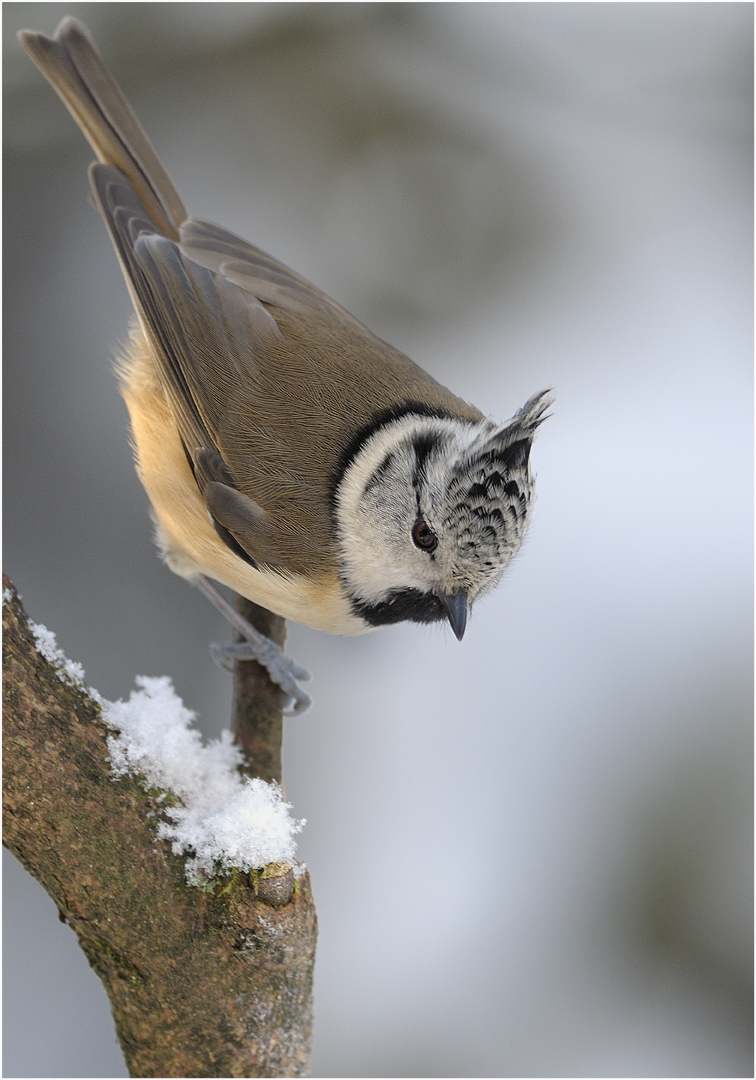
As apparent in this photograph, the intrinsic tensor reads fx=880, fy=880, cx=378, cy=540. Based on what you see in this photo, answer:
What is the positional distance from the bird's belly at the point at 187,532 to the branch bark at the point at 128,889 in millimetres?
656

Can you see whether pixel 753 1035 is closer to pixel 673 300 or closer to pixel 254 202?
pixel 673 300

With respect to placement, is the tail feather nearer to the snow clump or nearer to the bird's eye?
the bird's eye

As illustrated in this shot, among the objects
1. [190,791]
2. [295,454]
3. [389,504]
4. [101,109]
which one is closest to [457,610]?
[389,504]

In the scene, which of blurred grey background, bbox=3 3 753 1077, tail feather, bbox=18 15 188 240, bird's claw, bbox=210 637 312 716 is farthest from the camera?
blurred grey background, bbox=3 3 753 1077

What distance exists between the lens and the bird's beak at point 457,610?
5.99 ft

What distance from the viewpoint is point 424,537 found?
Result: 1853 millimetres

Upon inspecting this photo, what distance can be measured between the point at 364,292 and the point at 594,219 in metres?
1.01

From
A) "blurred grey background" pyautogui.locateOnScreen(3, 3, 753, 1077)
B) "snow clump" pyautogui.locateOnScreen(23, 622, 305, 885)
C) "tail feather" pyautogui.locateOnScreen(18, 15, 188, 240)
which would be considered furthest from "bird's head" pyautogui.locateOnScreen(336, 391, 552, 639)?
"blurred grey background" pyautogui.locateOnScreen(3, 3, 753, 1077)

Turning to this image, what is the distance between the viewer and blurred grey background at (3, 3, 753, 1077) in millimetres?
2646

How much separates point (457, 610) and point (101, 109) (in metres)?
1.61

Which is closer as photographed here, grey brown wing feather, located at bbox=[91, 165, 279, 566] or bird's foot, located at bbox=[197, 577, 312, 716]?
grey brown wing feather, located at bbox=[91, 165, 279, 566]

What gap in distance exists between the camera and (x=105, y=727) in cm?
134

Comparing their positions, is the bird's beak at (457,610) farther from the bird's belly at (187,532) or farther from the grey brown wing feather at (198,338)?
the grey brown wing feather at (198,338)

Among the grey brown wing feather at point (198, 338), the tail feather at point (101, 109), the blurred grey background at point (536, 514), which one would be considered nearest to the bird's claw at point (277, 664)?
the grey brown wing feather at point (198, 338)
